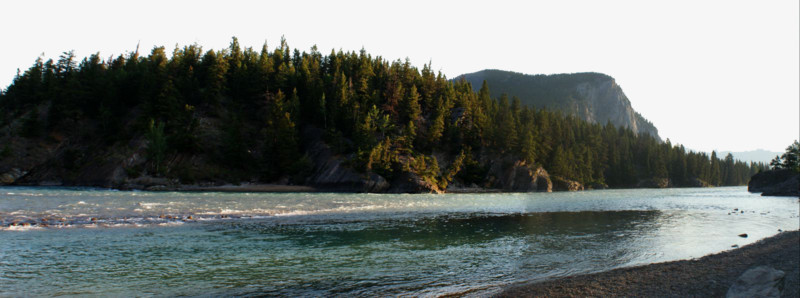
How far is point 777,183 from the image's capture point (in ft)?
395

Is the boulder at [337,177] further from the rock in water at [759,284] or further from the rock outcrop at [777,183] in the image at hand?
the rock outcrop at [777,183]

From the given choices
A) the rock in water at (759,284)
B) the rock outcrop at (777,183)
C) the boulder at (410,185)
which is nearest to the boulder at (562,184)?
the rock outcrop at (777,183)

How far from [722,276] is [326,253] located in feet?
57.0

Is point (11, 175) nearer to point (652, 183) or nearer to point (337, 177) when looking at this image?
point (337, 177)

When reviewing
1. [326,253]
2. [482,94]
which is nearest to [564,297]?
[326,253]

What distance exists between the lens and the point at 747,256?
65.8ft

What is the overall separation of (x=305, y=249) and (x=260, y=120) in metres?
102

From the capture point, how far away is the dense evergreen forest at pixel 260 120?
321 feet

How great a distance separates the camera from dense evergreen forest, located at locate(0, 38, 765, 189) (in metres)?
97.9

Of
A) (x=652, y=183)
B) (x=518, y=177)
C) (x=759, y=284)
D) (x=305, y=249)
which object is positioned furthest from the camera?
(x=652, y=183)

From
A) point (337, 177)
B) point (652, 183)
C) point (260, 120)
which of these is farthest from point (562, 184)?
point (260, 120)

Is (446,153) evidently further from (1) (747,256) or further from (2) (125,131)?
(1) (747,256)

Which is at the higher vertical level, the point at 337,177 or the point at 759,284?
the point at 337,177

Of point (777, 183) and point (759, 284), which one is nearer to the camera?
point (759, 284)
